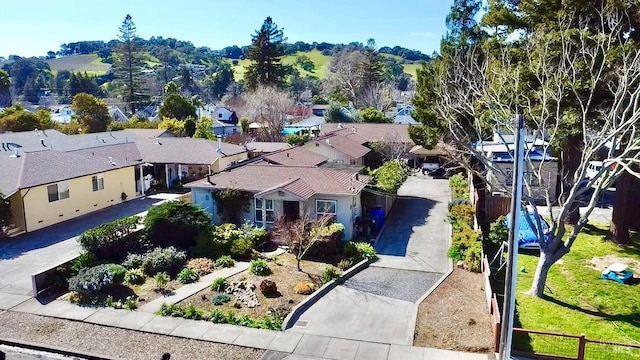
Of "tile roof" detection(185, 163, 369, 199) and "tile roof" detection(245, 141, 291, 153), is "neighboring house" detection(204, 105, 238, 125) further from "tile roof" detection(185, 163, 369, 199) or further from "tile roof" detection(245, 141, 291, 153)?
"tile roof" detection(185, 163, 369, 199)

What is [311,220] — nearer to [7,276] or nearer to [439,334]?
[439,334]

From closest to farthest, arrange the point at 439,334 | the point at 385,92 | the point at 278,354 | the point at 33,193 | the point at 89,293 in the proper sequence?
the point at 278,354
the point at 439,334
the point at 89,293
the point at 33,193
the point at 385,92

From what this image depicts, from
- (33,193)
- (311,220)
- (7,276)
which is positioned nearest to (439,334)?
(311,220)

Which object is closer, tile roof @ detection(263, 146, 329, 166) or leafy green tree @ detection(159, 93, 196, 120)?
tile roof @ detection(263, 146, 329, 166)

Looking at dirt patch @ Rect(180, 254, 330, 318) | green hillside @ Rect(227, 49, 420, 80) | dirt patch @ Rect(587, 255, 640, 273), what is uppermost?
green hillside @ Rect(227, 49, 420, 80)

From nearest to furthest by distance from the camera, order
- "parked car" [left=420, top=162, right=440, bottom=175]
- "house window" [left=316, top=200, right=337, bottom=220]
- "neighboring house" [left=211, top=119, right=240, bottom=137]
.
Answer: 1. "house window" [left=316, top=200, right=337, bottom=220]
2. "parked car" [left=420, top=162, right=440, bottom=175]
3. "neighboring house" [left=211, top=119, right=240, bottom=137]

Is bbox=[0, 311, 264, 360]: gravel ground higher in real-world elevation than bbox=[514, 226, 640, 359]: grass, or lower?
higher

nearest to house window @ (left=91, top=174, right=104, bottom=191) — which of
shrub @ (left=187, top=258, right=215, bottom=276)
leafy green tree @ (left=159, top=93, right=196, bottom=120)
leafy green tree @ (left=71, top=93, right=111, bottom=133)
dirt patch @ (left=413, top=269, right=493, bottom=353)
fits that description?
shrub @ (left=187, top=258, right=215, bottom=276)

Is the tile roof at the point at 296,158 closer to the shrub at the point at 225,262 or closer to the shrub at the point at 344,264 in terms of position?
the shrub at the point at 225,262
